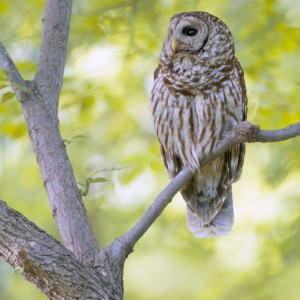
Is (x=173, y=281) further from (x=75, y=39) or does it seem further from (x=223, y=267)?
(x=75, y=39)

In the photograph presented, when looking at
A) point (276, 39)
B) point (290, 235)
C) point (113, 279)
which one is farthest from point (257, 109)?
point (113, 279)

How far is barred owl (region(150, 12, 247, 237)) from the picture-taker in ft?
13.1

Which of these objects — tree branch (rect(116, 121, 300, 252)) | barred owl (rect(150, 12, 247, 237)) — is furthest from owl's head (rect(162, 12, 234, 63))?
tree branch (rect(116, 121, 300, 252))

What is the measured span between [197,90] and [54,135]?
1020 mm

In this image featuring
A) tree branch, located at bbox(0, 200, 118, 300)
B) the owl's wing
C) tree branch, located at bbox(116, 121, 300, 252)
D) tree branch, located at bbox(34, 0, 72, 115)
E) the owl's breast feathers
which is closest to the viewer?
tree branch, located at bbox(0, 200, 118, 300)

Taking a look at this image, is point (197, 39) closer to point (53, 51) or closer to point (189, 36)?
point (189, 36)

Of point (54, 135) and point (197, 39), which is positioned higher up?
point (197, 39)

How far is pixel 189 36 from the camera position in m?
4.07

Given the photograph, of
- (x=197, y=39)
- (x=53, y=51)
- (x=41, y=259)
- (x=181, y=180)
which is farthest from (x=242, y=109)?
(x=41, y=259)

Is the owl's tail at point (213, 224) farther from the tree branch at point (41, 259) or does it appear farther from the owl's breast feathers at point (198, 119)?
the tree branch at point (41, 259)

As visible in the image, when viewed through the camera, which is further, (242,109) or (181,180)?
(242,109)

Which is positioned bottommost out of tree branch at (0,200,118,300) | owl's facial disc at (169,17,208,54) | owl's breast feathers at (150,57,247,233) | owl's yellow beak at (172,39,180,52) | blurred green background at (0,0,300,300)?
tree branch at (0,200,118,300)

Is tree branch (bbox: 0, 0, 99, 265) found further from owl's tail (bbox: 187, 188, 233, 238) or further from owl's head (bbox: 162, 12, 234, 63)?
owl's tail (bbox: 187, 188, 233, 238)

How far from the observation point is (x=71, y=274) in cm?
278
